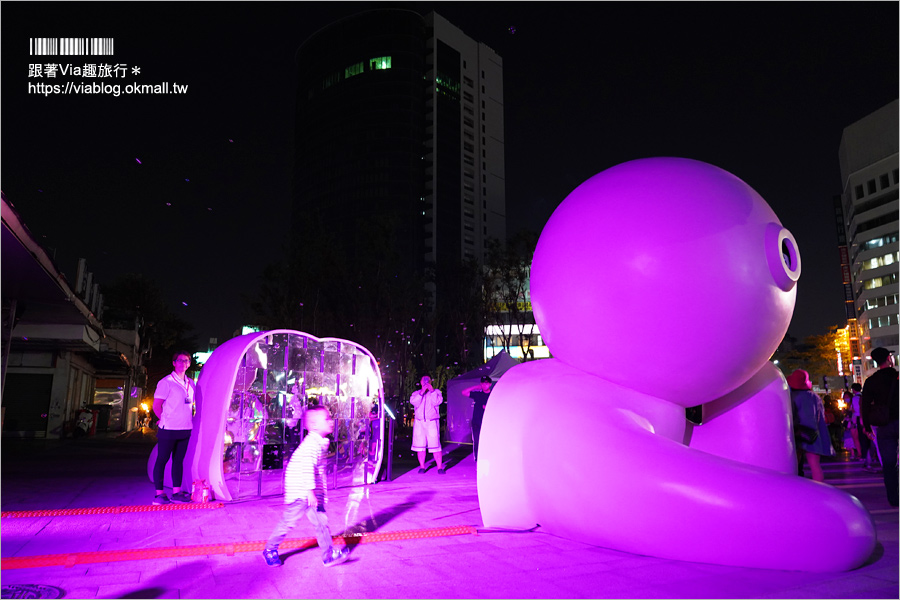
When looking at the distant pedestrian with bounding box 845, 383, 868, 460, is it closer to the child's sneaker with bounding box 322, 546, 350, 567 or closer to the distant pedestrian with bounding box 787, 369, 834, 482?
the distant pedestrian with bounding box 787, 369, 834, 482

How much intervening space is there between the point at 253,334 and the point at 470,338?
1133 inches

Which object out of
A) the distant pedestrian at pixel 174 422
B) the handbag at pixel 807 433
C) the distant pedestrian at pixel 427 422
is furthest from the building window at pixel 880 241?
the distant pedestrian at pixel 174 422

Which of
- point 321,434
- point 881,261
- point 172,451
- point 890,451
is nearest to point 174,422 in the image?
point 172,451

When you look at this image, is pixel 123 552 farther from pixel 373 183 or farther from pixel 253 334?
pixel 373 183

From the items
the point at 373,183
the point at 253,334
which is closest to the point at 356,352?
the point at 253,334

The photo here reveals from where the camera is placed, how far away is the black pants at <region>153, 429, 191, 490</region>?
765cm

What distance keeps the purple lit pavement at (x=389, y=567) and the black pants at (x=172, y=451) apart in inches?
29.6

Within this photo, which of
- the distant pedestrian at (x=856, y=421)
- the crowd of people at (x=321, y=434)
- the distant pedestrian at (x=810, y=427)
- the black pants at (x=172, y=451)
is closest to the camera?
the crowd of people at (x=321, y=434)

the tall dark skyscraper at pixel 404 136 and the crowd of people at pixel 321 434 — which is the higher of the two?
the tall dark skyscraper at pixel 404 136

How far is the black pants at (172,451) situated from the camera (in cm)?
765

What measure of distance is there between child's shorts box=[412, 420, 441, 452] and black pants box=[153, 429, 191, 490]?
466 cm

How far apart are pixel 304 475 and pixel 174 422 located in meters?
3.78

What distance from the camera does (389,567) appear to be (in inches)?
176

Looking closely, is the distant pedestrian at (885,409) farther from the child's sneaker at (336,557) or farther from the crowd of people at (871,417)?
the child's sneaker at (336,557)
